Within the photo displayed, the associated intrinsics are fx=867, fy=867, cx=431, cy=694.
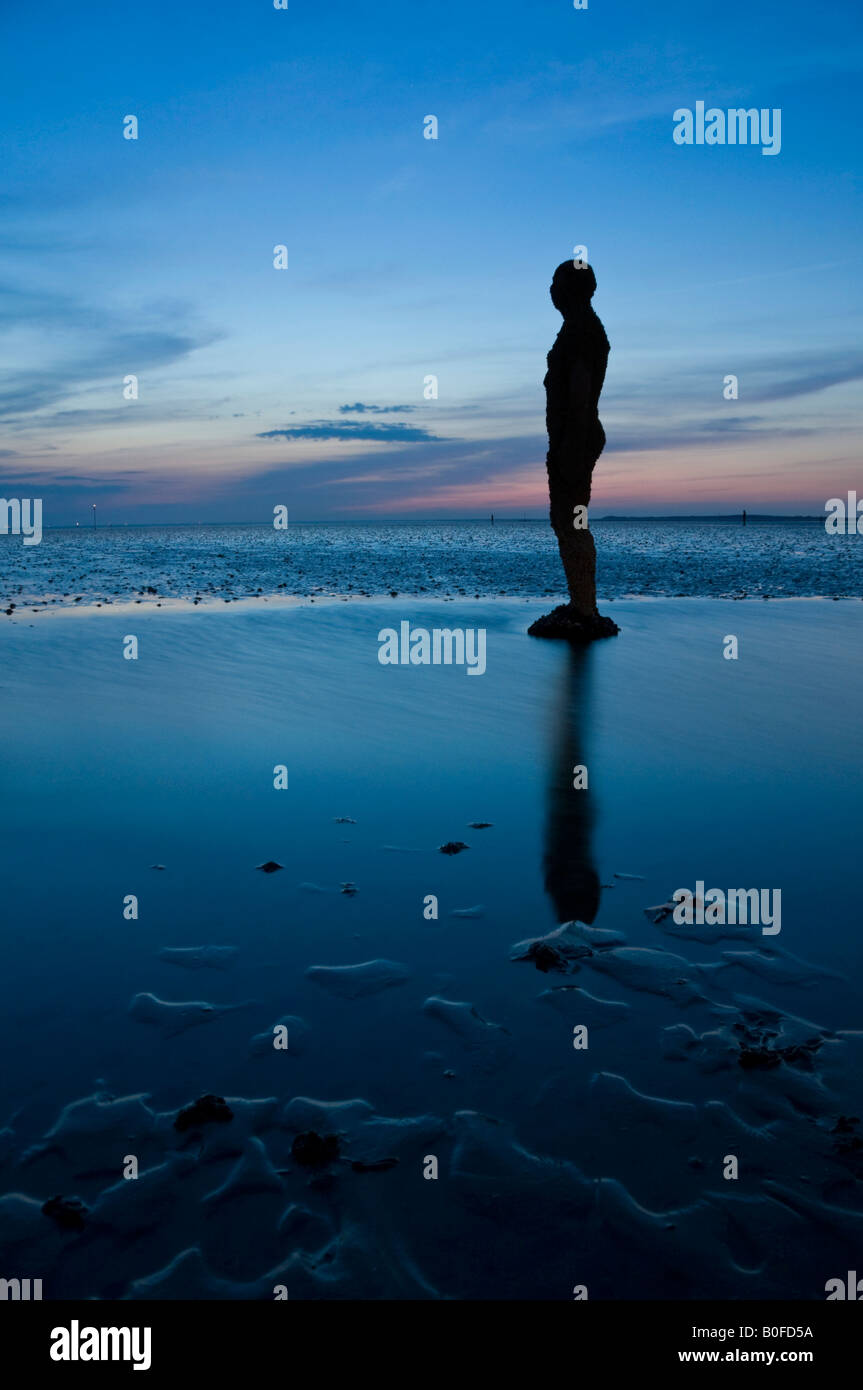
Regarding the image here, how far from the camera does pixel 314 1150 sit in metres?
3.88

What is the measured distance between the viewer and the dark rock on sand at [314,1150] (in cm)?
384

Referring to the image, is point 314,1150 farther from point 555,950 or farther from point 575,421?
point 575,421

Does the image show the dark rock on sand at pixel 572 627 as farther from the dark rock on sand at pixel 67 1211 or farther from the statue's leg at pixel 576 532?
the dark rock on sand at pixel 67 1211

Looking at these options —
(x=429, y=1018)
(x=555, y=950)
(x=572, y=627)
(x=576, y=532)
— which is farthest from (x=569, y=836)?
(x=576, y=532)

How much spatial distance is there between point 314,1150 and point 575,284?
21830mm

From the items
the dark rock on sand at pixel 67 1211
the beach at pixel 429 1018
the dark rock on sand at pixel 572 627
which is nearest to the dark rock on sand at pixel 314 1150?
the beach at pixel 429 1018

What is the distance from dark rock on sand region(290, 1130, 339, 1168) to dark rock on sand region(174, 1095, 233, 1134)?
1.34ft

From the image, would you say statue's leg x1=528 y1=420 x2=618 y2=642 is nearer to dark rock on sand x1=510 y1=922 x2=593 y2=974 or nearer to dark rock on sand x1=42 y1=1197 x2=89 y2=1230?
dark rock on sand x1=510 y1=922 x2=593 y2=974

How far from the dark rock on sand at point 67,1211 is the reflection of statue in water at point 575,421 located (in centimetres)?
1925

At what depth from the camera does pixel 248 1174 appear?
3.77 m

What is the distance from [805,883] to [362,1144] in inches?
170

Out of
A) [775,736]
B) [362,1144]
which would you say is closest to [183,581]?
[775,736]

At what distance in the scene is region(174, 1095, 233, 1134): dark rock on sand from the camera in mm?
4078

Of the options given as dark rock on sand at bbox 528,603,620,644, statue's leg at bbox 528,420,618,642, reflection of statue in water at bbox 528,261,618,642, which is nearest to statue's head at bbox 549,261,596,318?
reflection of statue in water at bbox 528,261,618,642
